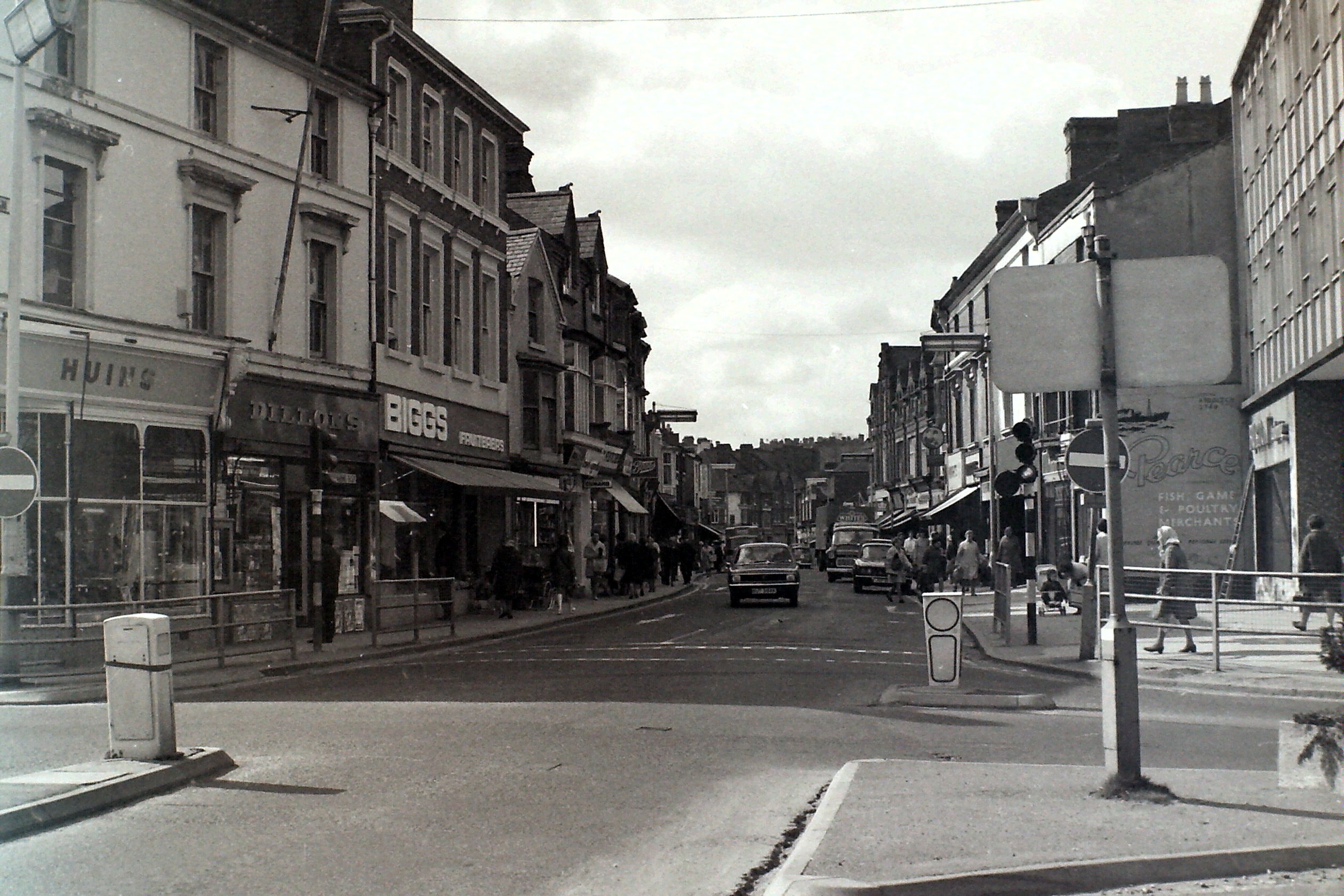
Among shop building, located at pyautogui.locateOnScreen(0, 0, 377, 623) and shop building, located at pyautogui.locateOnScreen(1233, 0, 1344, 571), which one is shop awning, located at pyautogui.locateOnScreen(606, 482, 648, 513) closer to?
shop building, located at pyautogui.locateOnScreen(0, 0, 377, 623)

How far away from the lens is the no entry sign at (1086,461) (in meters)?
16.4

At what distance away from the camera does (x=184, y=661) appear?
18141mm

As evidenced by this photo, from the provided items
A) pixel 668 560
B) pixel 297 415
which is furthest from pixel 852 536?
pixel 297 415

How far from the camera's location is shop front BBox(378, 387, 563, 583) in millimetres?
29766

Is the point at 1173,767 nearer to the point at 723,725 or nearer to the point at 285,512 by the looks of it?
the point at 723,725

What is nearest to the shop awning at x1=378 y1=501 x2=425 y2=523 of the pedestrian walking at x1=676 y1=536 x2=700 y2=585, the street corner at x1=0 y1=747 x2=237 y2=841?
the street corner at x1=0 y1=747 x2=237 y2=841

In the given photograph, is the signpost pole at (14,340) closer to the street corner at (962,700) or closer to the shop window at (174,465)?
the shop window at (174,465)

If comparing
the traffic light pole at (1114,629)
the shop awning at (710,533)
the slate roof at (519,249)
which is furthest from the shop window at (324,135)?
the shop awning at (710,533)

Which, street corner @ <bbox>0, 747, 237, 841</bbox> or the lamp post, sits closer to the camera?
street corner @ <bbox>0, 747, 237, 841</bbox>

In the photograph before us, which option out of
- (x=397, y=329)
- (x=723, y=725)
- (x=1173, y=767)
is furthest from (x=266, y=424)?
(x=1173, y=767)

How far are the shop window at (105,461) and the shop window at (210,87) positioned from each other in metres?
5.48

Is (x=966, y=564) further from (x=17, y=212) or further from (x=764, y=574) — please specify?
(x=17, y=212)

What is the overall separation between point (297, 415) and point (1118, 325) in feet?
64.8

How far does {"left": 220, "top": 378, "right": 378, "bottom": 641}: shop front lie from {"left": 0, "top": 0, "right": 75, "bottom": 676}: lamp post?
477 cm
